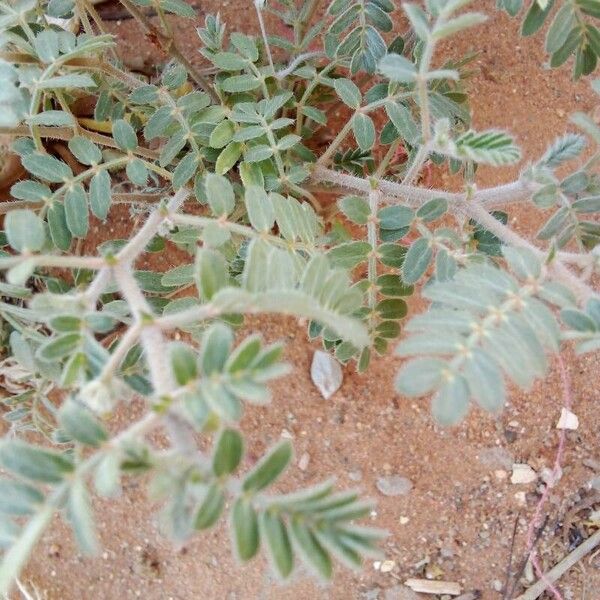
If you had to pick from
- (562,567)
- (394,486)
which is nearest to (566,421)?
(562,567)

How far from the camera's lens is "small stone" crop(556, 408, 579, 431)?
2244 mm

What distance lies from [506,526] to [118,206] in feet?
4.50

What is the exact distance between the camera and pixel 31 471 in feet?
3.02

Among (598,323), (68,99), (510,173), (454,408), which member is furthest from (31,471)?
(510,173)

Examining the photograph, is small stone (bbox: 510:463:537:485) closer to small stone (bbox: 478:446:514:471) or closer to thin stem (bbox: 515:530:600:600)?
small stone (bbox: 478:446:514:471)

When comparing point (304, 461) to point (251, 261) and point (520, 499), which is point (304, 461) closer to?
point (520, 499)

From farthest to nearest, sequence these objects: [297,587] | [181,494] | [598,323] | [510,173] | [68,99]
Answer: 1. [510,173]
2. [297,587]
3. [68,99]
4. [598,323]
5. [181,494]

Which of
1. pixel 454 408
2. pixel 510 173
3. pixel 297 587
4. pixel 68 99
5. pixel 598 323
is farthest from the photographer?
pixel 510 173

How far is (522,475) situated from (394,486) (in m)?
0.35

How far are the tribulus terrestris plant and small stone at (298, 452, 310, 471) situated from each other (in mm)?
429

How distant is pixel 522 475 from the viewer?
222cm

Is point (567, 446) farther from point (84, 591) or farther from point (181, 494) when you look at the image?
point (181, 494)

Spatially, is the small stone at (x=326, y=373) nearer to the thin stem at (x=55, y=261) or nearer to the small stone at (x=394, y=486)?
the small stone at (x=394, y=486)

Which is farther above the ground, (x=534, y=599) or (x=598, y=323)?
(x=598, y=323)
